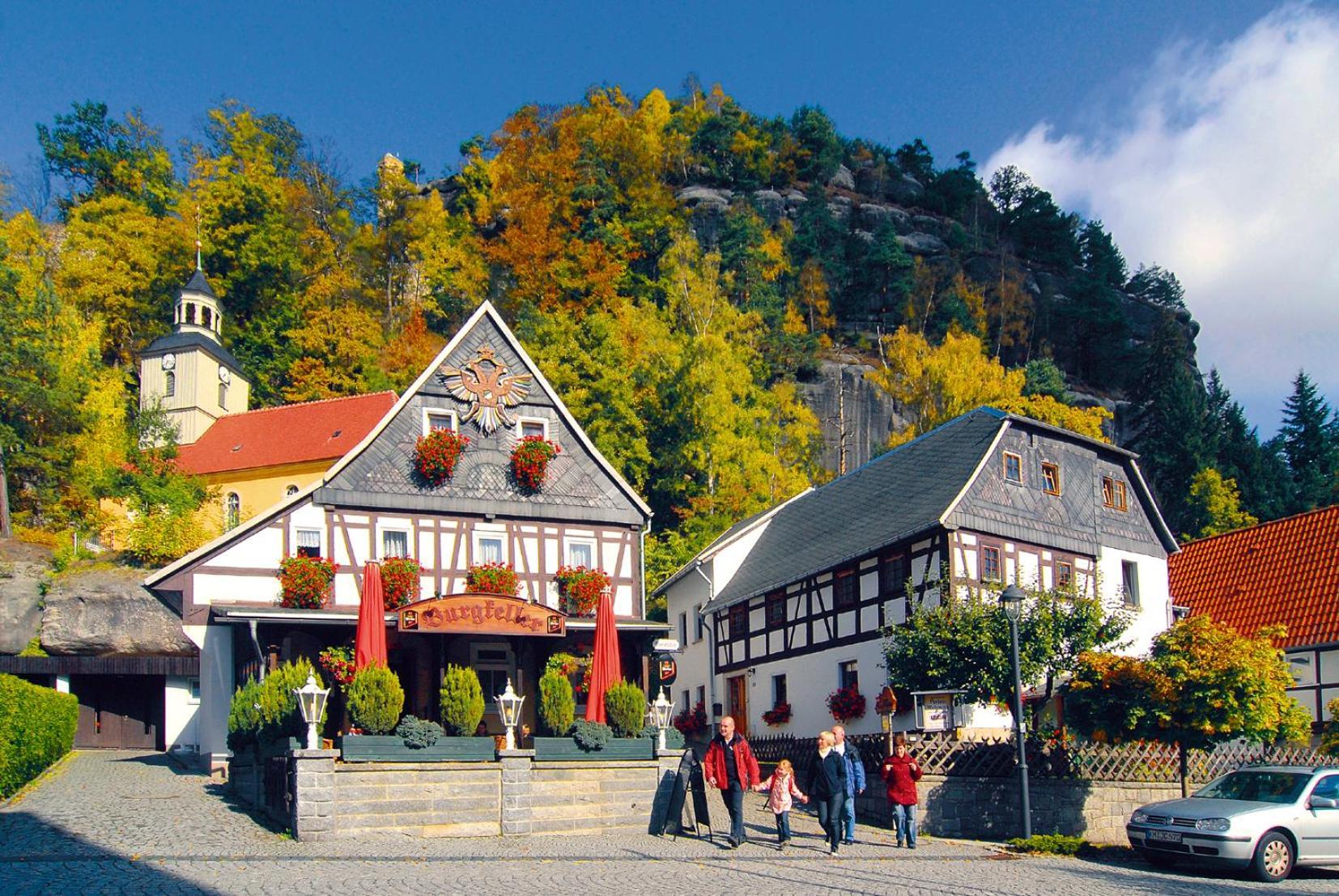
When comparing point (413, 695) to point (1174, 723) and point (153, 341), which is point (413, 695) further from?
point (153, 341)

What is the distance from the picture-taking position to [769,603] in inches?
1316

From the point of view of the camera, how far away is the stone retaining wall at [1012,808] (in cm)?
2150

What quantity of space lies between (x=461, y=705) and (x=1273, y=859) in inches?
452

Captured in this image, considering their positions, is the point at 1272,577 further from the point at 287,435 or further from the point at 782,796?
the point at 287,435

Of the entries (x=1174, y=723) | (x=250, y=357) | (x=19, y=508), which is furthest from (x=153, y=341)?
(x=1174, y=723)

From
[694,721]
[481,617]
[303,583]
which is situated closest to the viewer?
[481,617]

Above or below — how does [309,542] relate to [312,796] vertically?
above

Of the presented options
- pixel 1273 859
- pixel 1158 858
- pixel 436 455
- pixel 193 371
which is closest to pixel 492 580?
pixel 436 455

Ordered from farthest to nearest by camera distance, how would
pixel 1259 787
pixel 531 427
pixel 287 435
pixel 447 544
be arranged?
pixel 287 435 < pixel 531 427 < pixel 447 544 < pixel 1259 787

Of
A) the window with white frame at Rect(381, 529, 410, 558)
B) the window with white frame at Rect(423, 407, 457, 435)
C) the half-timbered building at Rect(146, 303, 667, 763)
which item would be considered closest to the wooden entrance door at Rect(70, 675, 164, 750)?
the half-timbered building at Rect(146, 303, 667, 763)

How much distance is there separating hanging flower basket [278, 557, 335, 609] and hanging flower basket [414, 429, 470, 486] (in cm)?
307

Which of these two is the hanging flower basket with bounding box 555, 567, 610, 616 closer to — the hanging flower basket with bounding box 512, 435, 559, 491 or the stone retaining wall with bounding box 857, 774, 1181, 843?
the hanging flower basket with bounding box 512, 435, 559, 491

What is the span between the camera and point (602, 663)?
2167 cm

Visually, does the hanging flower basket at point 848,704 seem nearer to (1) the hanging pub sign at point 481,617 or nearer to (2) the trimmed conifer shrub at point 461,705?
(1) the hanging pub sign at point 481,617
